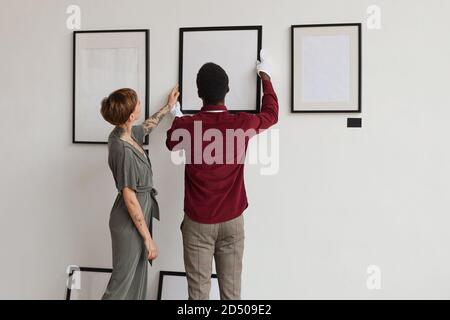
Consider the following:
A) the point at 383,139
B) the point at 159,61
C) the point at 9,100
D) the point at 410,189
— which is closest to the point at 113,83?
the point at 159,61

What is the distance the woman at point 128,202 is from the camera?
1.97m

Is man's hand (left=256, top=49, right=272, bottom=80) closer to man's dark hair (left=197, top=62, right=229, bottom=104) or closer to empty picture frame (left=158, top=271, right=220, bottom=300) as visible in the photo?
man's dark hair (left=197, top=62, right=229, bottom=104)

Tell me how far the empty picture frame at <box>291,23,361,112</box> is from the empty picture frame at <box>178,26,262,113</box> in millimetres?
220

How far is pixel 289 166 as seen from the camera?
2402 millimetres

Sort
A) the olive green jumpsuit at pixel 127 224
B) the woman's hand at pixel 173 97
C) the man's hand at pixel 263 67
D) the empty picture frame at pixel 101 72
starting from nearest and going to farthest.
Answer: the olive green jumpsuit at pixel 127 224 < the man's hand at pixel 263 67 < the woman's hand at pixel 173 97 < the empty picture frame at pixel 101 72

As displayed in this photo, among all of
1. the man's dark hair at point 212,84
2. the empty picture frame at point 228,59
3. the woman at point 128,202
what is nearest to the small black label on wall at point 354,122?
the empty picture frame at point 228,59

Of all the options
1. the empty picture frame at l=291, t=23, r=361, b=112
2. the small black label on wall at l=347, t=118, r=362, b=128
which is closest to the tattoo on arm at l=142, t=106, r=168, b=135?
the empty picture frame at l=291, t=23, r=361, b=112

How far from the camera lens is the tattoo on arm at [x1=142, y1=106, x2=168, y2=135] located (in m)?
2.30

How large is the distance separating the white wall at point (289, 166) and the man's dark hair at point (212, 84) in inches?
19.8

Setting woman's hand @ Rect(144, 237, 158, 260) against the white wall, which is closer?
woman's hand @ Rect(144, 237, 158, 260)

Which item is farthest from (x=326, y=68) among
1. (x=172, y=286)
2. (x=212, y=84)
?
(x=172, y=286)

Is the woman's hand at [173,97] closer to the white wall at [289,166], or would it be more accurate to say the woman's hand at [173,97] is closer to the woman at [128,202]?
the white wall at [289,166]

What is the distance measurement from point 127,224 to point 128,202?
0.40ft
